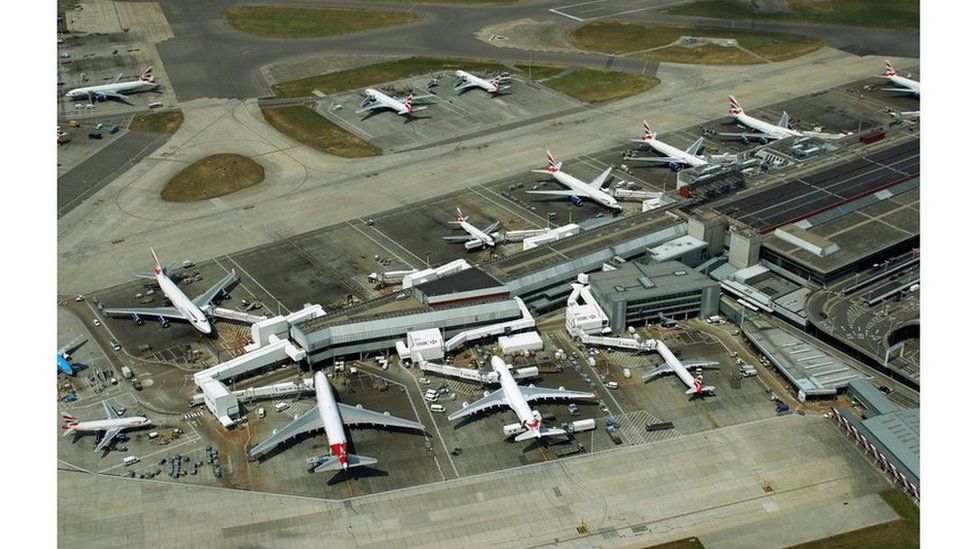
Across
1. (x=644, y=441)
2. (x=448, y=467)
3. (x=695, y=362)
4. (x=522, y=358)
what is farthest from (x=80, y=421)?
(x=695, y=362)

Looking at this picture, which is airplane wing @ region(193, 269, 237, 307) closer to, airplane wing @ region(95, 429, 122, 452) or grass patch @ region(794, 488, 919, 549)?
airplane wing @ region(95, 429, 122, 452)

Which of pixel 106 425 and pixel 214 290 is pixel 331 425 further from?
pixel 214 290

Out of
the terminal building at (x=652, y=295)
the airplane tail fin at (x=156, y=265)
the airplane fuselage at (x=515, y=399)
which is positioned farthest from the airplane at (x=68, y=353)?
the terminal building at (x=652, y=295)

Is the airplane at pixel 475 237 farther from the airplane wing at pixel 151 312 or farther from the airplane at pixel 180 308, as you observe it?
the airplane wing at pixel 151 312

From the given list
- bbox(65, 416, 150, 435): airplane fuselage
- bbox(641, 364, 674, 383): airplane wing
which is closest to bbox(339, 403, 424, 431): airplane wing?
bbox(65, 416, 150, 435): airplane fuselage

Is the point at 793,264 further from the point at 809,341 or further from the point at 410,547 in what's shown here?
the point at 410,547

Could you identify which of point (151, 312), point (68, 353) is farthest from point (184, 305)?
point (68, 353)
